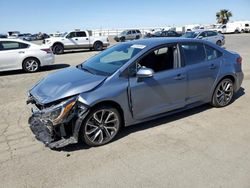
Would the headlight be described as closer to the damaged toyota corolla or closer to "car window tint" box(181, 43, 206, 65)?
the damaged toyota corolla

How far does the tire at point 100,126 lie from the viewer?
419 cm

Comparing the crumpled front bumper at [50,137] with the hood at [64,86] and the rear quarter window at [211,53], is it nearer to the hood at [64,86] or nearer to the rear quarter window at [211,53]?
the hood at [64,86]

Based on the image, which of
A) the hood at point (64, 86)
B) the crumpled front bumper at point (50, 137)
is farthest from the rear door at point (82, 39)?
the crumpled front bumper at point (50, 137)

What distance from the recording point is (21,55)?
36.8 feet

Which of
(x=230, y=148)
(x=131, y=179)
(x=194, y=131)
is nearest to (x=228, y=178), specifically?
(x=230, y=148)

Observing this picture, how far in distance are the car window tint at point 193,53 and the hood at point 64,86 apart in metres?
1.73

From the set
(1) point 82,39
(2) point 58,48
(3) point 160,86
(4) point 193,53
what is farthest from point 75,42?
(3) point 160,86

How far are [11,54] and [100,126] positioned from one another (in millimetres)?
8140

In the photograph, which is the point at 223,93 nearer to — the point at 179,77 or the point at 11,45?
the point at 179,77

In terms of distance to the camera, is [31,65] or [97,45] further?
[97,45]

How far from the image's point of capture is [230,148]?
4.15 metres

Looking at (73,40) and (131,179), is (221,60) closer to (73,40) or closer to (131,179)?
(131,179)

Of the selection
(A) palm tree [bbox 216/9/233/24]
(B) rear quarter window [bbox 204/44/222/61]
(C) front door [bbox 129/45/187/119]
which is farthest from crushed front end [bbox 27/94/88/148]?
(A) palm tree [bbox 216/9/233/24]

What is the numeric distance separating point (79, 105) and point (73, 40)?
18.6 meters
